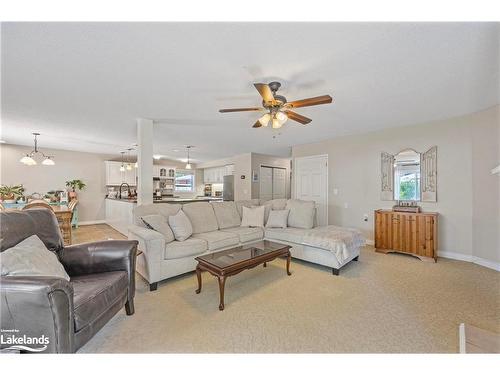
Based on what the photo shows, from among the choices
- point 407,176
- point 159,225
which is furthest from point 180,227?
point 407,176

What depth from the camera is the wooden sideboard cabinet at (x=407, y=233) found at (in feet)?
11.1

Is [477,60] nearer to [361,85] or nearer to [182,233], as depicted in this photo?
[361,85]

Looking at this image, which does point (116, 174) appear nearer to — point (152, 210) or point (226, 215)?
point (152, 210)

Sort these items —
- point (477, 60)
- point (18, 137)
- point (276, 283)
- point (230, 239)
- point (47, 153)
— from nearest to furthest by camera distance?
1. point (477, 60)
2. point (276, 283)
3. point (230, 239)
4. point (18, 137)
5. point (47, 153)

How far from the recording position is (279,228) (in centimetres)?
373

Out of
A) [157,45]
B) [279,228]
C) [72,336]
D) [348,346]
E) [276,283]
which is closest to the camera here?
[72,336]

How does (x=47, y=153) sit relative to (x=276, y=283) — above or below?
above

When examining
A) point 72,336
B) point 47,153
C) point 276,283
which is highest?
point 47,153

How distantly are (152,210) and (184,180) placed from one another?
20.0ft

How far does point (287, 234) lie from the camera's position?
3441 millimetres

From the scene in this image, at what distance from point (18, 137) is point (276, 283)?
6.58m

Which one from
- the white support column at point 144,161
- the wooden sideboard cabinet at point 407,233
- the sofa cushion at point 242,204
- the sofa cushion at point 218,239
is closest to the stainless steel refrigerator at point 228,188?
the sofa cushion at point 242,204

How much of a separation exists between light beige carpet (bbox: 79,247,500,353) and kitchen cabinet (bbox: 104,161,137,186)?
5.60 metres

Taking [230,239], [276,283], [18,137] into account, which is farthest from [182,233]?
[18,137]
